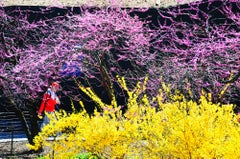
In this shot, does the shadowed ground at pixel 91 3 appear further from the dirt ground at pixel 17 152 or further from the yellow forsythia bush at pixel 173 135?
the yellow forsythia bush at pixel 173 135

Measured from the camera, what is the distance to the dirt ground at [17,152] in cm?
949

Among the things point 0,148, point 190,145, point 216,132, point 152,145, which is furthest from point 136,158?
point 0,148

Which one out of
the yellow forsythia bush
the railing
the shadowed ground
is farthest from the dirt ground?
the shadowed ground

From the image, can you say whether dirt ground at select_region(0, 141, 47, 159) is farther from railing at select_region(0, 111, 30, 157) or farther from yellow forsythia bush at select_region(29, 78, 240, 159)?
yellow forsythia bush at select_region(29, 78, 240, 159)

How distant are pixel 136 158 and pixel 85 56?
4.55 metres

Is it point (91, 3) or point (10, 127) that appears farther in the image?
point (91, 3)

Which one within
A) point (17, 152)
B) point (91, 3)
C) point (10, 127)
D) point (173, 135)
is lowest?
point (10, 127)

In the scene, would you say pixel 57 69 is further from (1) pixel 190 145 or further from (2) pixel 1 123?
(1) pixel 190 145

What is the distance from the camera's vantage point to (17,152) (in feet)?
32.3

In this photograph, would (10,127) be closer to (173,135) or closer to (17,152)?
(17,152)

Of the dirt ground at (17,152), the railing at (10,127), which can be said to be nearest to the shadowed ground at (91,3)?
the railing at (10,127)

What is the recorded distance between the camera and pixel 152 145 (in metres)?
5.48

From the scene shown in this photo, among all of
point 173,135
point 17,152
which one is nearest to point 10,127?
point 17,152

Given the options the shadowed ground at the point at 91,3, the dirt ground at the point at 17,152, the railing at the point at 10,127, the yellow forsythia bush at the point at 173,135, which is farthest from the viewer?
the shadowed ground at the point at 91,3
